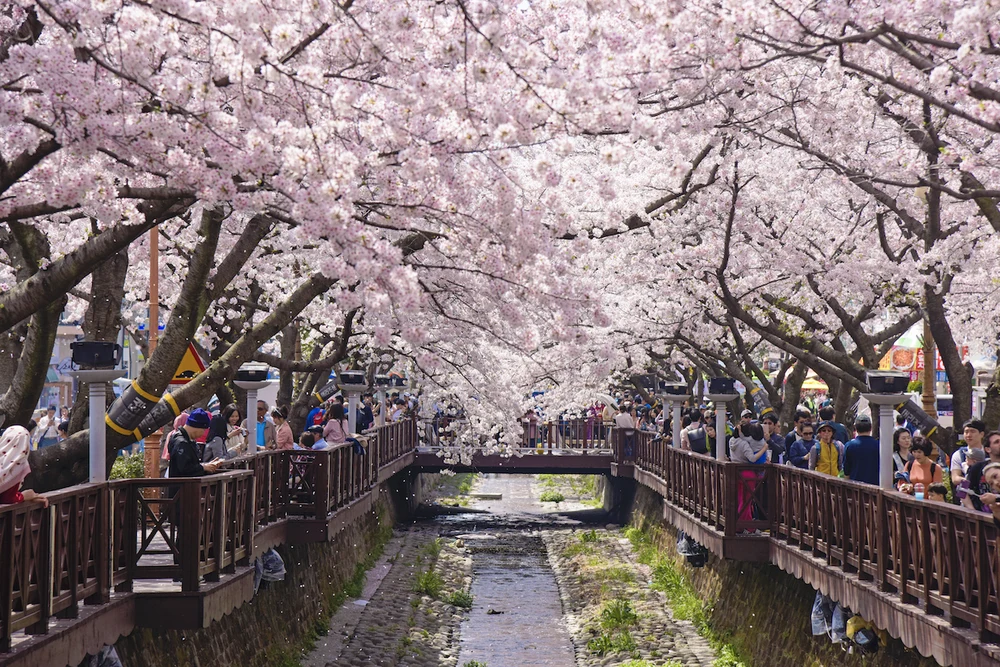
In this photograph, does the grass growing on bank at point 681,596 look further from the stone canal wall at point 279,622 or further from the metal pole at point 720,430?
the stone canal wall at point 279,622

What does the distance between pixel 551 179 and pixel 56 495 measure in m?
4.51

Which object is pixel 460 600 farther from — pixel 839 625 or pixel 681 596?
pixel 839 625

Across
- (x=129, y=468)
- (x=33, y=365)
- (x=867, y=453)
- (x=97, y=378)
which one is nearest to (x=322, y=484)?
(x=33, y=365)

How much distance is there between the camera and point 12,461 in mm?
7203

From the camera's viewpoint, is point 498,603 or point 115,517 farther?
point 498,603

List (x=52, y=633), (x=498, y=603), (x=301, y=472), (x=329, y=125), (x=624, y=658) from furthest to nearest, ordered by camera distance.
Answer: (x=498, y=603) < (x=624, y=658) < (x=301, y=472) < (x=329, y=125) < (x=52, y=633)

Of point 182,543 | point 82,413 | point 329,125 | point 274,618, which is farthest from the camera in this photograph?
point 274,618

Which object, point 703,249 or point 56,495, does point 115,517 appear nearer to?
point 56,495

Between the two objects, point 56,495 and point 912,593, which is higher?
point 56,495

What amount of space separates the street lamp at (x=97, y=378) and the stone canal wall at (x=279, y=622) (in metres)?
1.58

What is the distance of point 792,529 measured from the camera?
1421cm

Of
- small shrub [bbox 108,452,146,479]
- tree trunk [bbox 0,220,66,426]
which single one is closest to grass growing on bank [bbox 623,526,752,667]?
tree trunk [bbox 0,220,66,426]

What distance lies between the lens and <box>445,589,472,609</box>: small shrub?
2269cm

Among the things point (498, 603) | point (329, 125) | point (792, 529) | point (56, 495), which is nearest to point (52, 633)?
point (56, 495)
